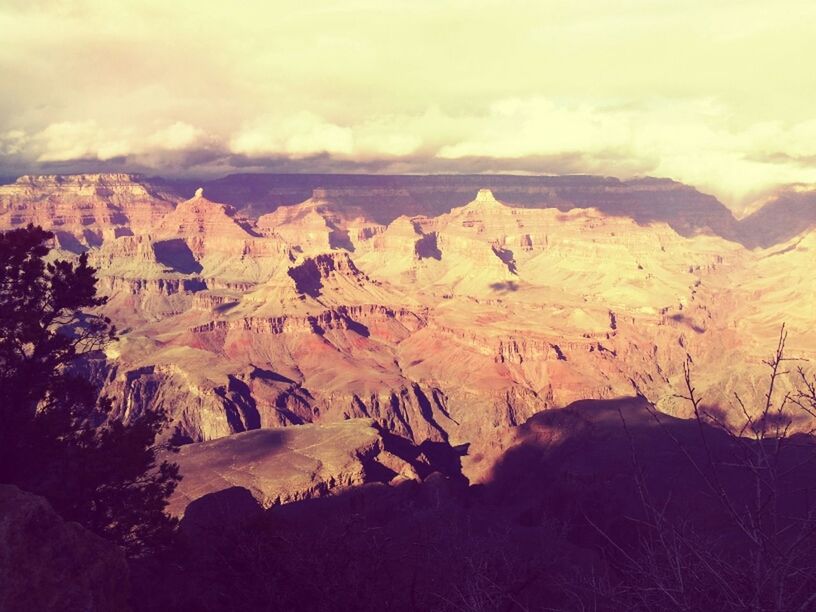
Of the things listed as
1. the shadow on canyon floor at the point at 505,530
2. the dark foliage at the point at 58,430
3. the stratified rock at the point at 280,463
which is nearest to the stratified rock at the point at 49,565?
the shadow on canyon floor at the point at 505,530

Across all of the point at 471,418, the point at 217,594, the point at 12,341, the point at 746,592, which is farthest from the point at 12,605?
the point at 471,418

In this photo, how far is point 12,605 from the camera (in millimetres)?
14914

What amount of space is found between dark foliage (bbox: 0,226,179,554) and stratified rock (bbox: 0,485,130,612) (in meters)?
6.66

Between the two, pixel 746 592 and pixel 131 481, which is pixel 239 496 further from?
pixel 746 592

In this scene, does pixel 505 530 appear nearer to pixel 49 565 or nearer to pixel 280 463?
pixel 49 565

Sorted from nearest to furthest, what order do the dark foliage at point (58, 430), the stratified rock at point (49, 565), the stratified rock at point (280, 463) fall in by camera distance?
the stratified rock at point (49, 565), the dark foliage at point (58, 430), the stratified rock at point (280, 463)

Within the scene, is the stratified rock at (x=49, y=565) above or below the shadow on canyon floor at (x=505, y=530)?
above

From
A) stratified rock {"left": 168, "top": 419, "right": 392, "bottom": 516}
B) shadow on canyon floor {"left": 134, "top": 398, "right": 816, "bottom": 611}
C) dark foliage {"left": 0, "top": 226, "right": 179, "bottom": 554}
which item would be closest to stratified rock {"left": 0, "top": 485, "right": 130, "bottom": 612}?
shadow on canyon floor {"left": 134, "top": 398, "right": 816, "bottom": 611}

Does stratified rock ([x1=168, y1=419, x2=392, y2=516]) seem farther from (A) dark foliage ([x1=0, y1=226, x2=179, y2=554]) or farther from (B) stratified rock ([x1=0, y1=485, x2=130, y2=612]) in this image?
(B) stratified rock ([x1=0, y1=485, x2=130, y2=612])

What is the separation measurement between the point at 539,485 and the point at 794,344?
367 ft

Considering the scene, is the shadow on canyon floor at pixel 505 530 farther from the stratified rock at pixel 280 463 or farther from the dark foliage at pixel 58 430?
the stratified rock at pixel 280 463

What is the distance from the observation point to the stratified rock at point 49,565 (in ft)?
49.9

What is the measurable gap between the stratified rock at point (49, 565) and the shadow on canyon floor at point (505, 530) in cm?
333

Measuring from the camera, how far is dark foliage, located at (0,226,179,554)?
23.6 meters
